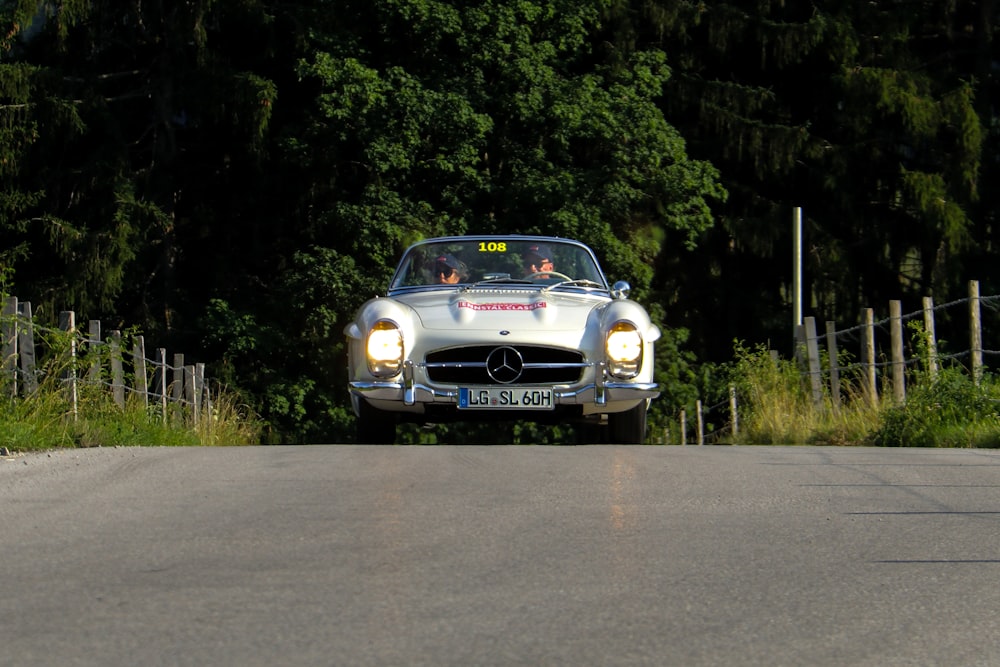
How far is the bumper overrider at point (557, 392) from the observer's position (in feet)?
38.0

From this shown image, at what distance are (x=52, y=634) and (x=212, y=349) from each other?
28631 mm

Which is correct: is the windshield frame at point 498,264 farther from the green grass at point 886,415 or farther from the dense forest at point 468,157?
the dense forest at point 468,157

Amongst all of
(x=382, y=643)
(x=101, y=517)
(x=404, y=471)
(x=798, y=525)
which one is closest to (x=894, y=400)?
(x=404, y=471)

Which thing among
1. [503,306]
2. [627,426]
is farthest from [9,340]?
[627,426]

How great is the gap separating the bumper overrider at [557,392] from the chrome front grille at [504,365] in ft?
0.28

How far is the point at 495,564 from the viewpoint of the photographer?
236 inches

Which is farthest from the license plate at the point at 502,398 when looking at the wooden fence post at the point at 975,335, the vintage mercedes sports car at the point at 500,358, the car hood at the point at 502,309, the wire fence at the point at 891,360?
the wooden fence post at the point at 975,335

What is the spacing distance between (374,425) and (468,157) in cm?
1976

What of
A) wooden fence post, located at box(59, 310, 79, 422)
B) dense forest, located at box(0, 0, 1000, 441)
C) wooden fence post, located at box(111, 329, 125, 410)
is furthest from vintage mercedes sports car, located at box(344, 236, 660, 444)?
dense forest, located at box(0, 0, 1000, 441)

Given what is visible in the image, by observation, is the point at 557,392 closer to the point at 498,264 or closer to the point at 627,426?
the point at 627,426

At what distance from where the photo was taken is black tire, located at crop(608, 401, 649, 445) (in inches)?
482

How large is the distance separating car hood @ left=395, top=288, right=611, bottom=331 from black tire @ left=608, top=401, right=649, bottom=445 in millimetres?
792

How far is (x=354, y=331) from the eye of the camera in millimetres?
11992

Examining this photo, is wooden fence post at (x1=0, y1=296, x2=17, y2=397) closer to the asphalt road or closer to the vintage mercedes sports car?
the vintage mercedes sports car
